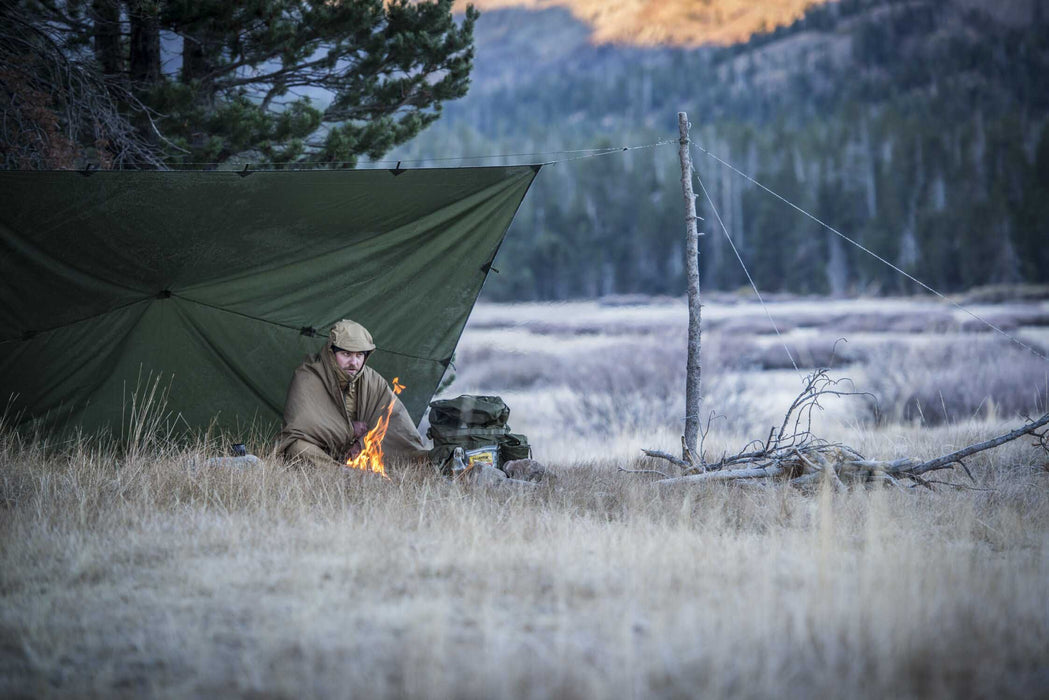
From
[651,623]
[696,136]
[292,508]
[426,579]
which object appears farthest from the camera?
[696,136]

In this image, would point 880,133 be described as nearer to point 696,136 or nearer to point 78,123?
point 696,136

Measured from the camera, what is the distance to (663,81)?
61.6 metres

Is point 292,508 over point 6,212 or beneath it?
beneath

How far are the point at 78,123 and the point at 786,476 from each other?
5385 mm

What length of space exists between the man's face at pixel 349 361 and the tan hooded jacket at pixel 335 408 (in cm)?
4

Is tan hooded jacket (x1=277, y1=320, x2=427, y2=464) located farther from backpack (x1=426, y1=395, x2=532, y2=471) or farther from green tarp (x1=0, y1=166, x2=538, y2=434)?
green tarp (x1=0, y1=166, x2=538, y2=434)

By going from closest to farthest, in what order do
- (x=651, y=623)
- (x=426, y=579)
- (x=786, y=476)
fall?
1. (x=651, y=623)
2. (x=426, y=579)
3. (x=786, y=476)

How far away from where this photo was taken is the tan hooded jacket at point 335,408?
538cm

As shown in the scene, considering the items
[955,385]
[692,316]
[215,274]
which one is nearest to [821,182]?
[955,385]

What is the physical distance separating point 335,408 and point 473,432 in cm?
82

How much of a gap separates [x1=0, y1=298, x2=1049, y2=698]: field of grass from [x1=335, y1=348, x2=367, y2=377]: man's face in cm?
67

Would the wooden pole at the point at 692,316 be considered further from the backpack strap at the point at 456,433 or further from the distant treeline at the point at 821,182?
the distant treeline at the point at 821,182

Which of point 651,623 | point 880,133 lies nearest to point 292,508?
point 651,623

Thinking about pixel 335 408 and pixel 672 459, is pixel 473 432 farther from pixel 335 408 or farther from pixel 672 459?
pixel 672 459
